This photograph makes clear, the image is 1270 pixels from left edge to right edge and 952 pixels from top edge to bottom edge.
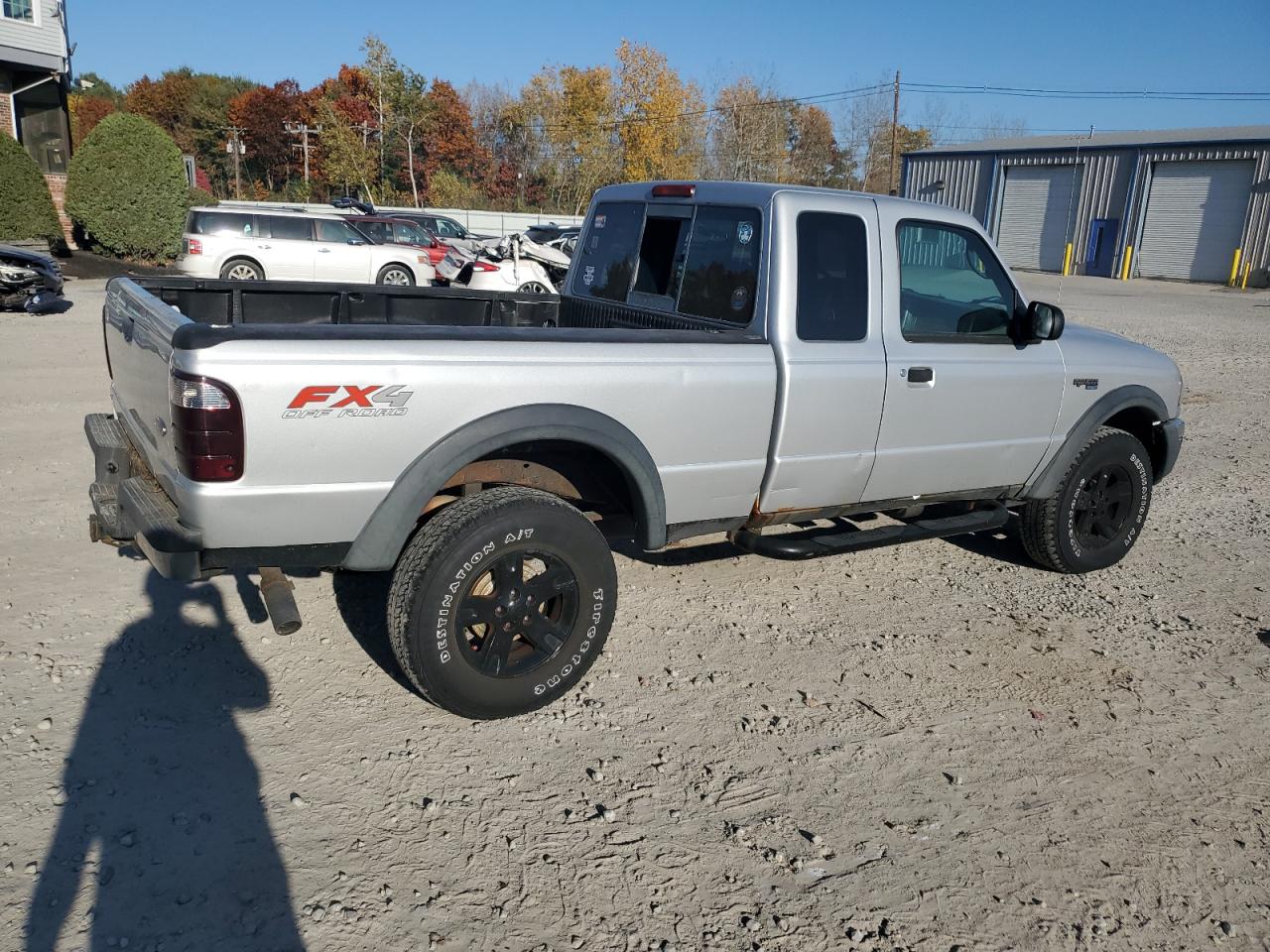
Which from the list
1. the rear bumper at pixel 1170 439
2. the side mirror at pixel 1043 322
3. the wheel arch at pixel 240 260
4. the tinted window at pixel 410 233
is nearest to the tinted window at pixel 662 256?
the side mirror at pixel 1043 322

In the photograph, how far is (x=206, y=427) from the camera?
3.18m

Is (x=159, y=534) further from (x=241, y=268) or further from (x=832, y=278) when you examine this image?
(x=241, y=268)

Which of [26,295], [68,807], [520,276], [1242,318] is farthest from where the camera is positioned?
[1242,318]

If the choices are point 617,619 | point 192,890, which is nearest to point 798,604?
point 617,619

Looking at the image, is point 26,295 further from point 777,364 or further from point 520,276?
point 777,364

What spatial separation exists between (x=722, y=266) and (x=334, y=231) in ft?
52.8

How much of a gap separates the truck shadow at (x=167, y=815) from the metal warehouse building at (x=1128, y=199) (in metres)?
38.5

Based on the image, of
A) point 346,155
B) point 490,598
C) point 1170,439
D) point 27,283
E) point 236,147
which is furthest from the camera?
point 236,147

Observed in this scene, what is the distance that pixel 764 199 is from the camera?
173 inches

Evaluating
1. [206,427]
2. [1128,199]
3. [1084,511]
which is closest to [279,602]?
[206,427]

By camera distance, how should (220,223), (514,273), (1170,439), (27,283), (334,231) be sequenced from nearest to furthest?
(1170,439)
(27,283)
(514,273)
(220,223)
(334,231)

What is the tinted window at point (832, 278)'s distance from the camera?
4.39 meters

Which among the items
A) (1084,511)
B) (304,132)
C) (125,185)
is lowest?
(1084,511)

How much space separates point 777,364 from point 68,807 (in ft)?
10.0
